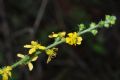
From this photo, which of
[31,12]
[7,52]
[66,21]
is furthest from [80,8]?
[7,52]

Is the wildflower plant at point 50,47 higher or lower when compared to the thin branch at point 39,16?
lower

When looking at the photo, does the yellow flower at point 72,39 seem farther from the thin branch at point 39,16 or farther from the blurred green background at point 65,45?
the blurred green background at point 65,45

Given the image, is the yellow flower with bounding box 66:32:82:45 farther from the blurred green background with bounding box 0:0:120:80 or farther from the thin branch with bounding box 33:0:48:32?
the blurred green background with bounding box 0:0:120:80

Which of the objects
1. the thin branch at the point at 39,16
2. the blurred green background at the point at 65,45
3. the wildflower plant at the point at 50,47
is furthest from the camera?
the blurred green background at the point at 65,45

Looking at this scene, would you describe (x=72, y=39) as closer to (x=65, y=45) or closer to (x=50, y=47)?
(x=50, y=47)

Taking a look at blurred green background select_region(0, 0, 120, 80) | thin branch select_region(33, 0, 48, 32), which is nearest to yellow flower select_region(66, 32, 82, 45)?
thin branch select_region(33, 0, 48, 32)

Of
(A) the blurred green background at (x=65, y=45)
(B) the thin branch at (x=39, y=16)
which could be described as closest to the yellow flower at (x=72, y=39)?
(B) the thin branch at (x=39, y=16)

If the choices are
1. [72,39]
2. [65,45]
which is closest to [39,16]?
[65,45]

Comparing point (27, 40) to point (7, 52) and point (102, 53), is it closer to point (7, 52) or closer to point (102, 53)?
point (7, 52)
